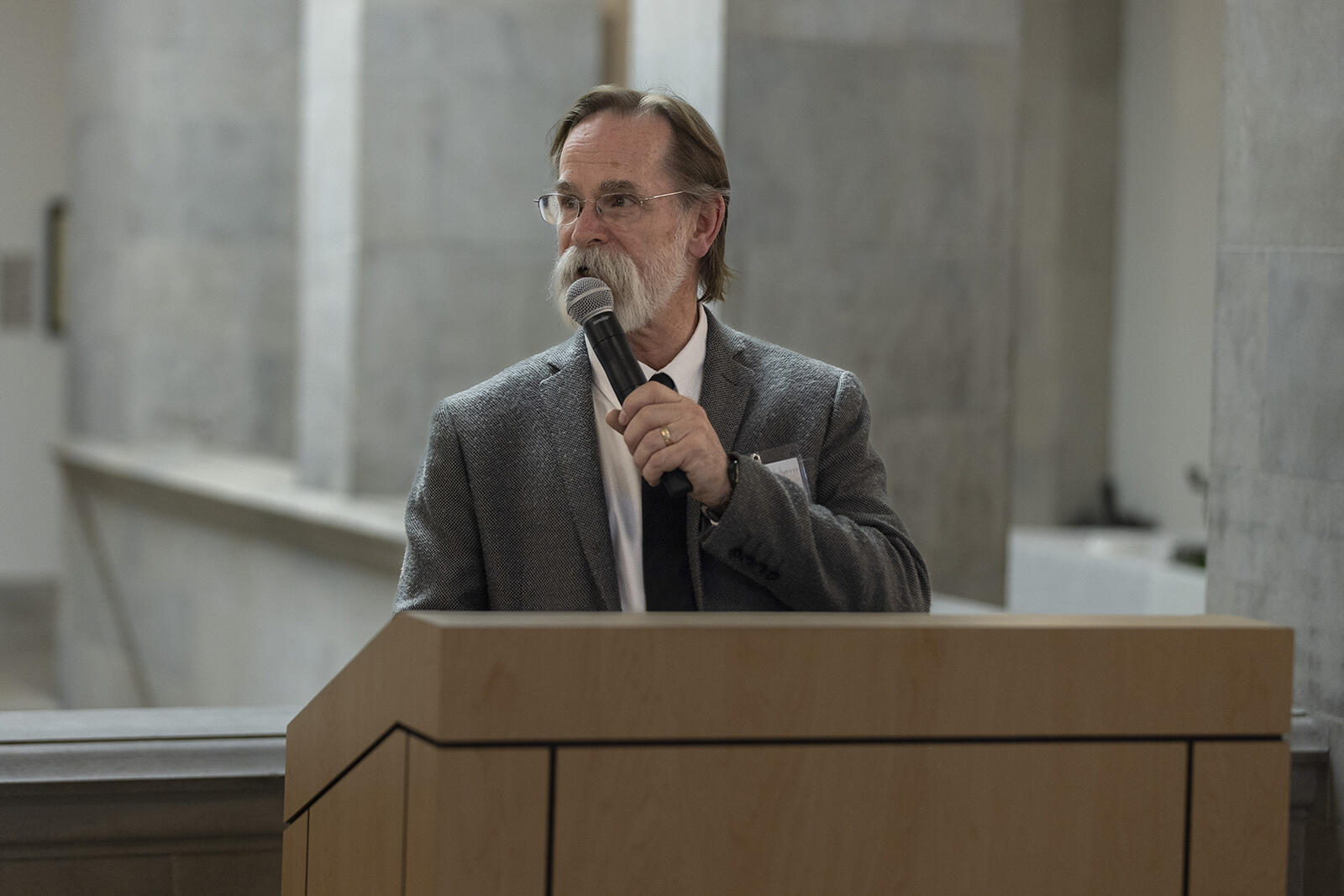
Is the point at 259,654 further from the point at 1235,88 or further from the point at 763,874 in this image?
the point at 763,874

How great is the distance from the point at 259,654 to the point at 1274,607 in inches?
239

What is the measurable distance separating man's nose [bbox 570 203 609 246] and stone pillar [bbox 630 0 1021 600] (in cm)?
312

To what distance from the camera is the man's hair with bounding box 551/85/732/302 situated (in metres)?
2.45

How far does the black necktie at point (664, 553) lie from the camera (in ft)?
7.63

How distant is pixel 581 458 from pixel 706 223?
1.62 ft

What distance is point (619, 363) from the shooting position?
206 cm

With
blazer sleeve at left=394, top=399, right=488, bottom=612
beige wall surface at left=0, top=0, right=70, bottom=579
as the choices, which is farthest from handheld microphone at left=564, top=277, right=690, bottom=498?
beige wall surface at left=0, top=0, right=70, bottom=579

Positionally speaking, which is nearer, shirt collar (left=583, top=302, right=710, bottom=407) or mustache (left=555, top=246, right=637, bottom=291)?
mustache (left=555, top=246, right=637, bottom=291)

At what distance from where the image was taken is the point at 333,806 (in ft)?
6.01

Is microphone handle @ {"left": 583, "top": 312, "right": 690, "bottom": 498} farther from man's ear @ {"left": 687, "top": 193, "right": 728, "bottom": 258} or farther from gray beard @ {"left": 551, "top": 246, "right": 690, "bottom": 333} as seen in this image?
man's ear @ {"left": 687, "top": 193, "right": 728, "bottom": 258}

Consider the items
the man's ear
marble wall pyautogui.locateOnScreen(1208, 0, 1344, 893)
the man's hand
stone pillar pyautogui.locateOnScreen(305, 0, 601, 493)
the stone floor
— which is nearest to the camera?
the man's hand

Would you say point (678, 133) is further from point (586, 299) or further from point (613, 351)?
point (613, 351)

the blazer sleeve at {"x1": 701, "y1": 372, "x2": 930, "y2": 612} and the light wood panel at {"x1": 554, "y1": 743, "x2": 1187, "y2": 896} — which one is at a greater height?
the blazer sleeve at {"x1": 701, "y1": 372, "x2": 930, "y2": 612}

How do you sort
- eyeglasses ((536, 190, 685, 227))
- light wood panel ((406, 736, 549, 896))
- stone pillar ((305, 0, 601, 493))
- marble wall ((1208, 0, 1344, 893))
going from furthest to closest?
stone pillar ((305, 0, 601, 493)) → marble wall ((1208, 0, 1344, 893)) → eyeglasses ((536, 190, 685, 227)) → light wood panel ((406, 736, 549, 896))
